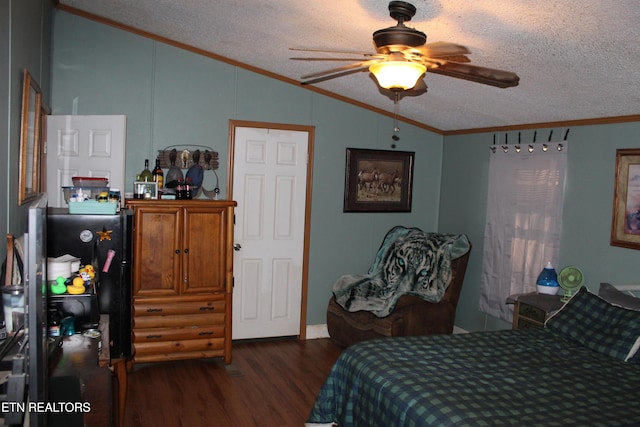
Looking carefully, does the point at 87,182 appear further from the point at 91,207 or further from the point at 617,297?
the point at 617,297

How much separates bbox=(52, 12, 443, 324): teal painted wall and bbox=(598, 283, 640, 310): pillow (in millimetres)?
2362

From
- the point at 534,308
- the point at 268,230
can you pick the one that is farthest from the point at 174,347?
the point at 534,308

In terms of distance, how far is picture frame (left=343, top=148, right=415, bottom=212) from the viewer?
5.57 m

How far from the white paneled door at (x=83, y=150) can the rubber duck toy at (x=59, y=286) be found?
2.06 m

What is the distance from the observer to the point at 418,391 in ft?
8.46

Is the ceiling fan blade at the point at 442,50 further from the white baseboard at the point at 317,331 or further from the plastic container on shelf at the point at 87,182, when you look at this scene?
the white baseboard at the point at 317,331

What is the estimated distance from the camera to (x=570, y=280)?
4121mm

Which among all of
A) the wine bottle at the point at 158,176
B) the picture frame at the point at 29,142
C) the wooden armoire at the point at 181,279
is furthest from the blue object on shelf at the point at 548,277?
the picture frame at the point at 29,142

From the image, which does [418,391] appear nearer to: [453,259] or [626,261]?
[626,261]

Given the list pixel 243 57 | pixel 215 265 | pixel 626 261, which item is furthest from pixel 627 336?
pixel 243 57

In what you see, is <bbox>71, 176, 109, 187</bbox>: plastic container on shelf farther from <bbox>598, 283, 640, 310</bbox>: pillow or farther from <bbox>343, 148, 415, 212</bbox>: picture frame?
<bbox>598, 283, 640, 310</bbox>: pillow

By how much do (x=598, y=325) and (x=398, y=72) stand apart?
2124mm

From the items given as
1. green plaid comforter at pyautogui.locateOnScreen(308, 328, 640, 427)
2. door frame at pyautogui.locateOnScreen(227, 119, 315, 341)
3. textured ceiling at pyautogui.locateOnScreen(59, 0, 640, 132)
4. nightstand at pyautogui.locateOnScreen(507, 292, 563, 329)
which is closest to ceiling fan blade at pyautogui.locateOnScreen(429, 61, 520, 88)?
textured ceiling at pyautogui.locateOnScreen(59, 0, 640, 132)

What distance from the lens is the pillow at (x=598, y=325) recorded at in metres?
3.18
